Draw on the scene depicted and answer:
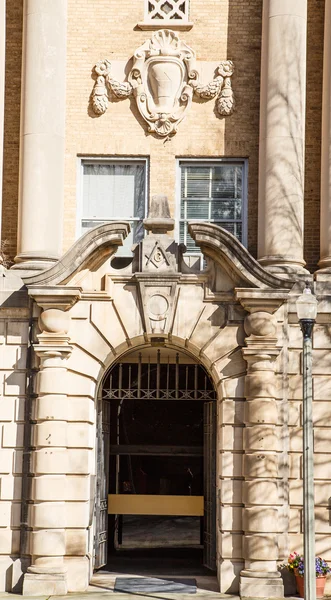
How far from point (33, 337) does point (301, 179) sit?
5.31m

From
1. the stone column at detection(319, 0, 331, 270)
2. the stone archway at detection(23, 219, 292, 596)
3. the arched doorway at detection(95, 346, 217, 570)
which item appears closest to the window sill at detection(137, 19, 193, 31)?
the stone column at detection(319, 0, 331, 270)

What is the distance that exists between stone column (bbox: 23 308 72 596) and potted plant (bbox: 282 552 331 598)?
A: 3571mm

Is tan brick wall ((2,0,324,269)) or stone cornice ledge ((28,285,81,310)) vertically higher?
tan brick wall ((2,0,324,269))

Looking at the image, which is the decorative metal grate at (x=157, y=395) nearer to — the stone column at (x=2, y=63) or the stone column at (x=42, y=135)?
the stone column at (x=42, y=135)

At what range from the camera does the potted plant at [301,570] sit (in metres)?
16.9

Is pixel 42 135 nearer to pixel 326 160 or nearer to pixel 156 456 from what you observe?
pixel 326 160

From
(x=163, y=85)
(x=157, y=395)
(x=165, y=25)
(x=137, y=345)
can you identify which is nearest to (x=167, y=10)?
(x=165, y=25)

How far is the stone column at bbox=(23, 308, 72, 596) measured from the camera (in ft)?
55.6

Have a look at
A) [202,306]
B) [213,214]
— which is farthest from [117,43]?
[202,306]

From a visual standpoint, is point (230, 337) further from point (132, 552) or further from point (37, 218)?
point (132, 552)

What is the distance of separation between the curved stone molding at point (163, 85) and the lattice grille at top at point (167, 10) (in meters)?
0.39

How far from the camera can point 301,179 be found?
18.7 metres

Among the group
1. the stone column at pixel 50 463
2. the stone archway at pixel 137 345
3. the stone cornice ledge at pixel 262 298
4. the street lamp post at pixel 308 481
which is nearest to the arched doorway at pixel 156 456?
the stone archway at pixel 137 345

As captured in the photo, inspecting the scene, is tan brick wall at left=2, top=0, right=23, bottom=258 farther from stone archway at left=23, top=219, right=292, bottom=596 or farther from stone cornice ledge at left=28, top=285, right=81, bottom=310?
stone archway at left=23, top=219, right=292, bottom=596
